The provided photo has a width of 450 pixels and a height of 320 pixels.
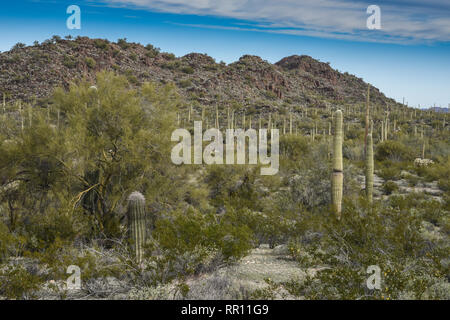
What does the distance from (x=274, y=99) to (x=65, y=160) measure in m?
52.8

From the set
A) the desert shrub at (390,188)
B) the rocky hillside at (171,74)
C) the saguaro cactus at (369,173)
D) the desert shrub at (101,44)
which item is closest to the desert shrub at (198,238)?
the saguaro cactus at (369,173)

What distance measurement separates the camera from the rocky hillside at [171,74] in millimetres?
43438

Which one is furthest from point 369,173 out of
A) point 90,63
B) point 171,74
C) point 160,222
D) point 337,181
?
point 171,74

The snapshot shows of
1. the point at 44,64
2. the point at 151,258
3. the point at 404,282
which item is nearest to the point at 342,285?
the point at 404,282

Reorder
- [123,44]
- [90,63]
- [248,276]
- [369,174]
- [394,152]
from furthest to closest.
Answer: [123,44]
[90,63]
[394,152]
[369,174]
[248,276]

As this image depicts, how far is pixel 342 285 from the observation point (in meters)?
5.55

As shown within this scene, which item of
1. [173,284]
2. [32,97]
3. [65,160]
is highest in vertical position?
[32,97]

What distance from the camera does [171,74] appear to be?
187ft

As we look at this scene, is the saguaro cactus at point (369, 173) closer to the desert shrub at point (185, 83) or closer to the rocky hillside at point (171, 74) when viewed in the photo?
the rocky hillside at point (171, 74)

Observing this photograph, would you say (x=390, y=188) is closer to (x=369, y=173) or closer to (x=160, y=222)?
(x=369, y=173)

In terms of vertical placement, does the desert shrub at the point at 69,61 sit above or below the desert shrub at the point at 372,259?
above

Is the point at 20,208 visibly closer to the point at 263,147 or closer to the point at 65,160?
the point at 65,160
